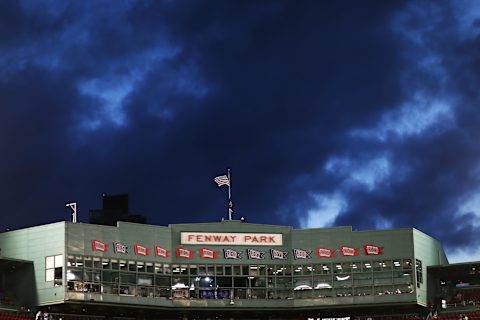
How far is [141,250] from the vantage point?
313 ft

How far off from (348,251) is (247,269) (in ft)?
33.7

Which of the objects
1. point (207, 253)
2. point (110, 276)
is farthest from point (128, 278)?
point (207, 253)

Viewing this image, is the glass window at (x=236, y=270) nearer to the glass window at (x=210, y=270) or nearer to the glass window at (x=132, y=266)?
the glass window at (x=210, y=270)

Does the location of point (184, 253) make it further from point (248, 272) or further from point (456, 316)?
point (456, 316)

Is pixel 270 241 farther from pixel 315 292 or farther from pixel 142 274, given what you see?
pixel 142 274

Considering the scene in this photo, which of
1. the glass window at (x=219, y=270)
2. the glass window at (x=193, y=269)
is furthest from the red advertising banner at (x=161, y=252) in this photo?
the glass window at (x=219, y=270)

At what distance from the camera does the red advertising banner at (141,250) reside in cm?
9506

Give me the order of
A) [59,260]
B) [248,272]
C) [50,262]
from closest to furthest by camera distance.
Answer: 1. [59,260]
2. [50,262]
3. [248,272]

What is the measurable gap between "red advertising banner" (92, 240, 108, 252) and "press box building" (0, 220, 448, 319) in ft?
0.31

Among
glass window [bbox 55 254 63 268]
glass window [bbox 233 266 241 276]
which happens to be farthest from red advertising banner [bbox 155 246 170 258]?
glass window [bbox 55 254 63 268]

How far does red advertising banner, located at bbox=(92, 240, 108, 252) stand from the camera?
92188 millimetres

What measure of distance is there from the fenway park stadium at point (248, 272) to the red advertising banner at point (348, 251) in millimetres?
100

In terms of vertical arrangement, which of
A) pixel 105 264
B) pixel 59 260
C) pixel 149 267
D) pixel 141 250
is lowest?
pixel 149 267

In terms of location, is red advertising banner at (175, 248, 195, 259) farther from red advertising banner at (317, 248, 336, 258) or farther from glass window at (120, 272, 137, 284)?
red advertising banner at (317, 248, 336, 258)
